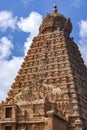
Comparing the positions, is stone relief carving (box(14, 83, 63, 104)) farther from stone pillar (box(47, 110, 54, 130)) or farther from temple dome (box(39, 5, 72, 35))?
temple dome (box(39, 5, 72, 35))

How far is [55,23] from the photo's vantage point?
75938 mm

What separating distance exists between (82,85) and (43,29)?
14297 mm

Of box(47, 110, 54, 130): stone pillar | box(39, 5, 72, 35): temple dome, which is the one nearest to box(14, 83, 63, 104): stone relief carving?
box(47, 110, 54, 130): stone pillar

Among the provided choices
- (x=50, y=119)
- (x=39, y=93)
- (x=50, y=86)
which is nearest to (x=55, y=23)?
(x=50, y=86)

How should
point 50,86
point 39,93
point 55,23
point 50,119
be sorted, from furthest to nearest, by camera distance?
point 55,23
point 50,86
point 39,93
point 50,119

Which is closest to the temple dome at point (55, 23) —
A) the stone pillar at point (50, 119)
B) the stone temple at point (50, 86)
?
the stone temple at point (50, 86)

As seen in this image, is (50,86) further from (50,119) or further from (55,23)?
(55,23)

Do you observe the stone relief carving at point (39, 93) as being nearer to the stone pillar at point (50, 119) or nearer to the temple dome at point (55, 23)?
the stone pillar at point (50, 119)

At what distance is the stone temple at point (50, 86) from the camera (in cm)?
5959

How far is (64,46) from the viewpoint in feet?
232

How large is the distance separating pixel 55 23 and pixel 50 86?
586 inches

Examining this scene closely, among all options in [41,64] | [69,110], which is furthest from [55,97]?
[41,64]

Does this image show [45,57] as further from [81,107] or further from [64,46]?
[81,107]

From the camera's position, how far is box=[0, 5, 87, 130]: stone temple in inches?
2346
